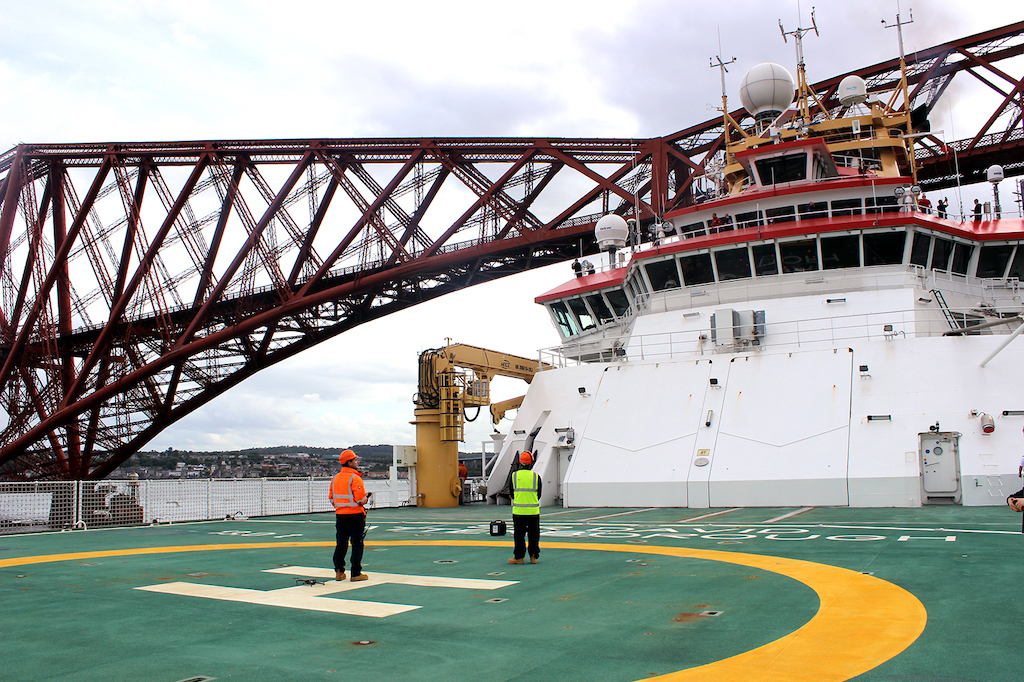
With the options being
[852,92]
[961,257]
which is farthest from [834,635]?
[852,92]

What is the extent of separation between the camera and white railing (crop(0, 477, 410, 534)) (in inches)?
716

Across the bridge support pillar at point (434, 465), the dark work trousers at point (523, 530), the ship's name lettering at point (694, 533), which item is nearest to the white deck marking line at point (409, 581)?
the dark work trousers at point (523, 530)

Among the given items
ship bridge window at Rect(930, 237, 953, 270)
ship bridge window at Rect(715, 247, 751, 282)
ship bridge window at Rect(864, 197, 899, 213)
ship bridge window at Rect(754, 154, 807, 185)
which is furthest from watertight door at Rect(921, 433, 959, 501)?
ship bridge window at Rect(754, 154, 807, 185)

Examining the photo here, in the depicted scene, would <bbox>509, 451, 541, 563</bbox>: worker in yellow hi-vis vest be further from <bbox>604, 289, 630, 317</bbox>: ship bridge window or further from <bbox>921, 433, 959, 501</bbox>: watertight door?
<bbox>604, 289, 630, 317</bbox>: ship bridge window

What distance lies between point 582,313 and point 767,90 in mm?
10968

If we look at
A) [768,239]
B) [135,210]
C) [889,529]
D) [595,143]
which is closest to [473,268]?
[595,143]

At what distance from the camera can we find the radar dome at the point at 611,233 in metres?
30.5

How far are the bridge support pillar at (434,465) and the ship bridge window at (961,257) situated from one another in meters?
16.9

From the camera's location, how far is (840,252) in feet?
71.2

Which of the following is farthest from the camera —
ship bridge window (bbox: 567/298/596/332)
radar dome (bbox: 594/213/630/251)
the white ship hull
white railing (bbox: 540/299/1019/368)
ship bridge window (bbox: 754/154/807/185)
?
radar dome (bbox: 594/213/630/251)

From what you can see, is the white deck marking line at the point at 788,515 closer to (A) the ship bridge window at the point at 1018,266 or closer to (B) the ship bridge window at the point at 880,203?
(B) the ship bridge window at the point at 880,203

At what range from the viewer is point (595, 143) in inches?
1495

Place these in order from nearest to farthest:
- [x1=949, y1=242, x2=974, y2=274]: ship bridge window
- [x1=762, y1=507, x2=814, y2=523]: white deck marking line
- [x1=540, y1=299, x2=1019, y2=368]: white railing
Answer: [x1=762, y1=507, x2=814, y2=523]: white deck marking line < [x1=540, y1=299, x2=1019, y2=368]: white railing < [x1=949, y1=242, x2=974, y2=274]: ship bridge window

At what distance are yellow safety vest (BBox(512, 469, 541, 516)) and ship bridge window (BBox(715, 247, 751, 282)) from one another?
573 inches
